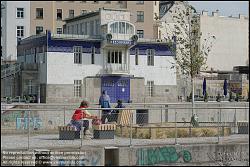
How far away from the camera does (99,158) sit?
16.3 metres

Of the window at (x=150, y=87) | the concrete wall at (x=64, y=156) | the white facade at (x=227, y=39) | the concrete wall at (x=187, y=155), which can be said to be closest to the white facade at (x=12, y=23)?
the window at (x=150, y=87)

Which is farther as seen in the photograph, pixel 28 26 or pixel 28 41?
pixel 28 26

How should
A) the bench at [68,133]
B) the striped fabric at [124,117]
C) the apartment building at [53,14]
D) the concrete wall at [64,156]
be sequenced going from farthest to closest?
the apartment building at [53,14]
the striped fabric at [124,117]
the bench at [68,133]
the concrete wall at [64,156]

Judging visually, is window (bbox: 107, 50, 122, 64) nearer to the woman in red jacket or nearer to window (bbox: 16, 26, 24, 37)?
window (bbox: 16, 26, 24, 37)

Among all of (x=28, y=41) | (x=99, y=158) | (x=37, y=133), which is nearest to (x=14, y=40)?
(x=28, y=41)

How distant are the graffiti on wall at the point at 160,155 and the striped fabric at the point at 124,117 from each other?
9.47ft

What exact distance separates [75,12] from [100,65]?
29.9 m

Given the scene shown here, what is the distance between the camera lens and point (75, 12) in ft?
295

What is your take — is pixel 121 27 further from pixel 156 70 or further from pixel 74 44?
pixel 74 44

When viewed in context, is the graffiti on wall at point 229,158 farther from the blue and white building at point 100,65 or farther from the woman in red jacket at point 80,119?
the blue and white building at point 100,65

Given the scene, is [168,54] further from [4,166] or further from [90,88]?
[4,166]

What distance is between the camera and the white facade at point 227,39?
4087 inches

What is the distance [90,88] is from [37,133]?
38713 mm

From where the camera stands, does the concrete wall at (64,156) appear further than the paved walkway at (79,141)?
No
